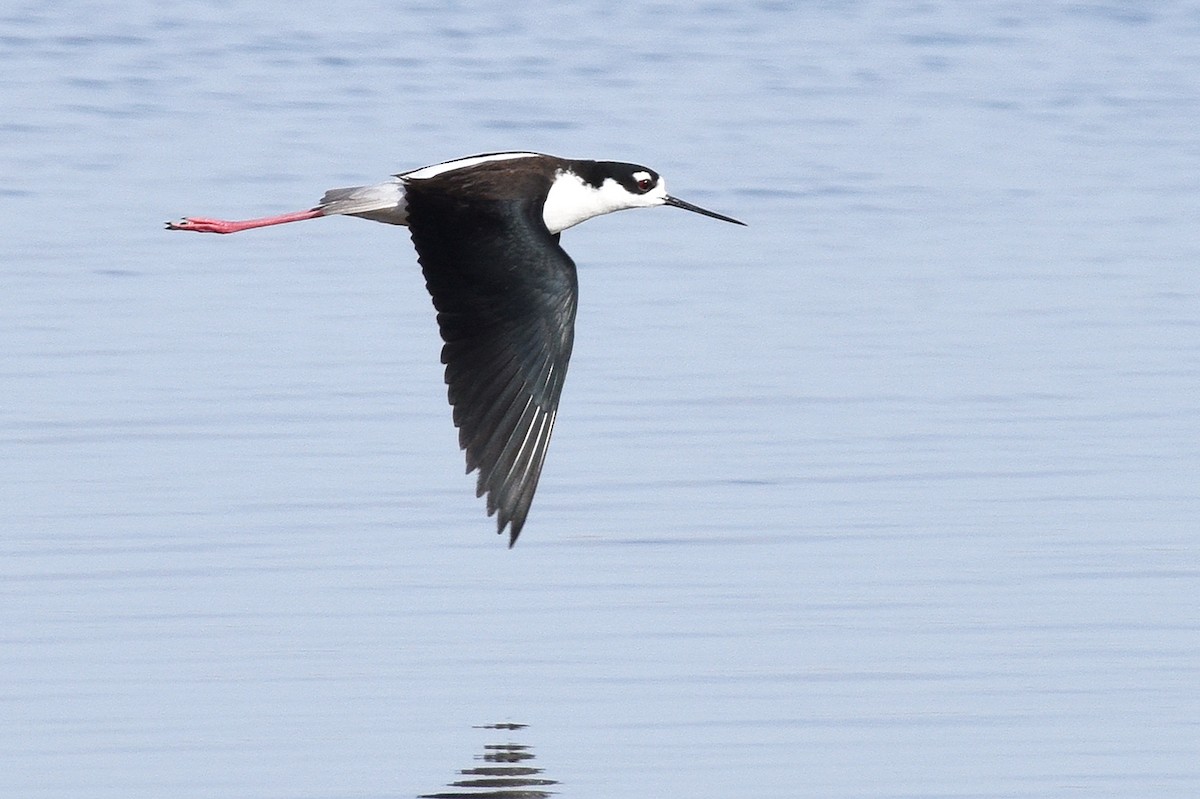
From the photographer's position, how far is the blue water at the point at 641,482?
538cm

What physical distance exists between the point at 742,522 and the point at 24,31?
12.6 m

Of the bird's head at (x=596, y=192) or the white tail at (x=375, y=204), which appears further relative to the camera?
the bird's head at (x=596, y=192)

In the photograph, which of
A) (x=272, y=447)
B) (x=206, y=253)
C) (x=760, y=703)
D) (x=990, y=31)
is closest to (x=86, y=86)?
(x=206, y=253)

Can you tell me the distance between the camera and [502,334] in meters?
6.44

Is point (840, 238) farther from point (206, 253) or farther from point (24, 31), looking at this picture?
point (24, 31)

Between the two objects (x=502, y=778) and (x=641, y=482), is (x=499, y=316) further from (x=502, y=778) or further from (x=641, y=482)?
(x=502, y=778)

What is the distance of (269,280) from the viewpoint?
980 centimetres

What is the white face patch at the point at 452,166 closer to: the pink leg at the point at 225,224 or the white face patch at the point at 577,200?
the white face patch at the point at 577,200

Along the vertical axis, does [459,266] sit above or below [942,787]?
above

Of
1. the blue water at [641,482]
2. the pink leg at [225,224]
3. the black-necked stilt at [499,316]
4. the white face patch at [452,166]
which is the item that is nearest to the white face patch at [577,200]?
the white face patch at [452,166]

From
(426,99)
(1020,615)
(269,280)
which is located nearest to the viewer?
(1020,615)

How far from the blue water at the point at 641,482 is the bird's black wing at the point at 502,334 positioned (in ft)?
1.03

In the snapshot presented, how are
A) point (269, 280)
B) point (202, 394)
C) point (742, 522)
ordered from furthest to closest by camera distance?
point (269, 280) → point (202, 394) → point (742, 522)

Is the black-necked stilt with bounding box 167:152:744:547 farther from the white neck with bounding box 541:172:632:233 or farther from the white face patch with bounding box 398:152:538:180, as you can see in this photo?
the white neck with bounding box 541:172:632:233
